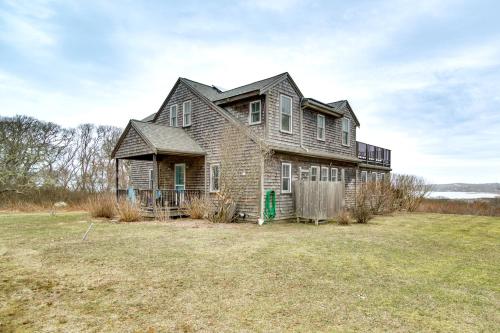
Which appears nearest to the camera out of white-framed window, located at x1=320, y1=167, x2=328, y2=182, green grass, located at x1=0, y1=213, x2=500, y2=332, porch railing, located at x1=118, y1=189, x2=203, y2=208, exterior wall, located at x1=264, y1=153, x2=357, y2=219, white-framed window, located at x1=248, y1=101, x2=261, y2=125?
green grass, located at x1=0, y1=213, x2=500, y2=332

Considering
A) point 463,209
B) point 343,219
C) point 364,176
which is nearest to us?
point 343,219

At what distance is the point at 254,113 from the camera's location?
570 inches

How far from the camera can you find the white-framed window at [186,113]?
16.7m

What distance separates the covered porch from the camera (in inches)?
535

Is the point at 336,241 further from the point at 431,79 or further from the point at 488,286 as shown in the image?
the point at 431,79

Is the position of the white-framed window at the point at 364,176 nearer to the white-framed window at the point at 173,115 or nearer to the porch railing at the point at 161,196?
the porch railing at the point at 161,196

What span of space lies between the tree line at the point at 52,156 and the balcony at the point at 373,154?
2146 centimetres

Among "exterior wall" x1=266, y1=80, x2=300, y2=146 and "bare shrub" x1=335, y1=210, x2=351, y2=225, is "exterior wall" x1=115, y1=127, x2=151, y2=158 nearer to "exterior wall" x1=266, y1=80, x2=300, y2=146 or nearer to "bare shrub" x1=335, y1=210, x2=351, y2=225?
"exterior wall" x1=266, y1=80, x2=300, y2=146

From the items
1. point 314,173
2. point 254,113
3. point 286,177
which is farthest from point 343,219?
point 254,113

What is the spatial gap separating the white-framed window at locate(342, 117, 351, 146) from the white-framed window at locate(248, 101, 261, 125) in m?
7.68

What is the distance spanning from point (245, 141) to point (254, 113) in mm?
1816

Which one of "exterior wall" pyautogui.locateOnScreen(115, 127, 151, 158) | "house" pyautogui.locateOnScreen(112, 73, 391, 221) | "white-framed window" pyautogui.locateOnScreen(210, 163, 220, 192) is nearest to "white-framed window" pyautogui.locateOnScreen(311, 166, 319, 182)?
"house" pyautogui.locateOnScreen(112, 73, 391, 221)

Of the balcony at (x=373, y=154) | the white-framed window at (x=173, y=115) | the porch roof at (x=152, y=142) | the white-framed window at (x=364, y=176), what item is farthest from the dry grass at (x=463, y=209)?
the white-framed window at (x=173, y=115)

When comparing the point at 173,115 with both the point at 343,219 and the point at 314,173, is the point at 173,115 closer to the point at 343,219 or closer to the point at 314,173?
the point at 314,173
